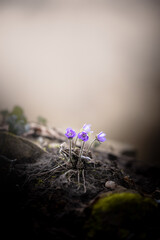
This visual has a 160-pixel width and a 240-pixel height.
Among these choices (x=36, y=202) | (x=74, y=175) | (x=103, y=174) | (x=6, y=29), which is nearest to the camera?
(x=36, y=202)

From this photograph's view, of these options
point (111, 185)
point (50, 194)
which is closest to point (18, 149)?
point (50, 194)

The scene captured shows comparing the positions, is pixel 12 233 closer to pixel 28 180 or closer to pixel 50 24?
pixel 28 180

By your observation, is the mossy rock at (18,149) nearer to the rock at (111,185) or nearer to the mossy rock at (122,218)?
the rock at (111,185)

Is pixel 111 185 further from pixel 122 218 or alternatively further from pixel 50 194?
pixel 50 194

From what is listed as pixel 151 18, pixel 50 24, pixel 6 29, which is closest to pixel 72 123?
pixel 50 24

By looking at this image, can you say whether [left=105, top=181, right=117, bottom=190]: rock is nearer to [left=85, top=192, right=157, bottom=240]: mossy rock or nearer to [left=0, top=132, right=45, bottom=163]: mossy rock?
[left=85, top=192, right=157, bottom=240]: mossy rock

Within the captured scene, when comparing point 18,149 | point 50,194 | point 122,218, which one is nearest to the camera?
point 122,218
